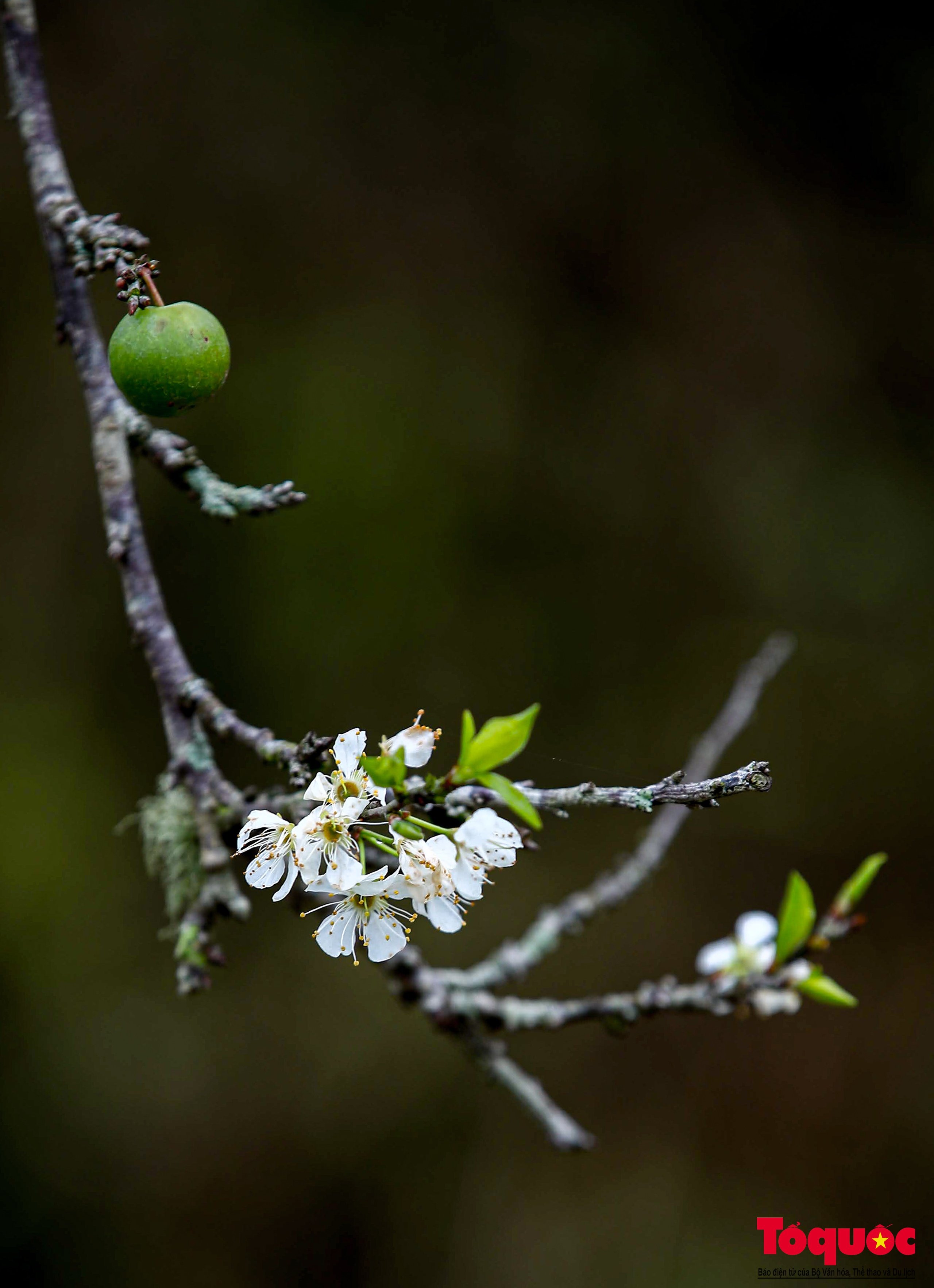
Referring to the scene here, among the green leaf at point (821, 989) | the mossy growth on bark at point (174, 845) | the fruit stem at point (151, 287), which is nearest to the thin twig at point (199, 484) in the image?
the fruit stem at point (151, 287)

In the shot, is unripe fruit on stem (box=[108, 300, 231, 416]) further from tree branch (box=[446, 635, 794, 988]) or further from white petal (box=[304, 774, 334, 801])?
tree branch (box=[446, 635, 794, 988])

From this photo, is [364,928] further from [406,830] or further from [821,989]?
[821,989]

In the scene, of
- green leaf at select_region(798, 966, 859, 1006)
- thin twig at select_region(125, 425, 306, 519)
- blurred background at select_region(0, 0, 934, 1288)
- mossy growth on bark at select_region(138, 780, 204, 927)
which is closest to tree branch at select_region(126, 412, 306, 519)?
thin twig at select_region(125, 425, 306, 519)

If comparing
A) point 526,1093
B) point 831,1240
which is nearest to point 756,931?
point 526,1093

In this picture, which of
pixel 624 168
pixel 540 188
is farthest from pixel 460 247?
pixel 624 168

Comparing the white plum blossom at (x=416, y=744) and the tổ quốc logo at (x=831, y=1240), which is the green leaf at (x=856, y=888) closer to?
the white plum blossom at (x=416, y=744)

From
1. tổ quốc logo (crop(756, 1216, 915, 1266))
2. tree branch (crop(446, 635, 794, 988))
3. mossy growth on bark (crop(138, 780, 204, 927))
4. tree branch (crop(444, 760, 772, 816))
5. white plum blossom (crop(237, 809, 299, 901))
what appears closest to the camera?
tree branch (crop(444, 760, 772, 816))
